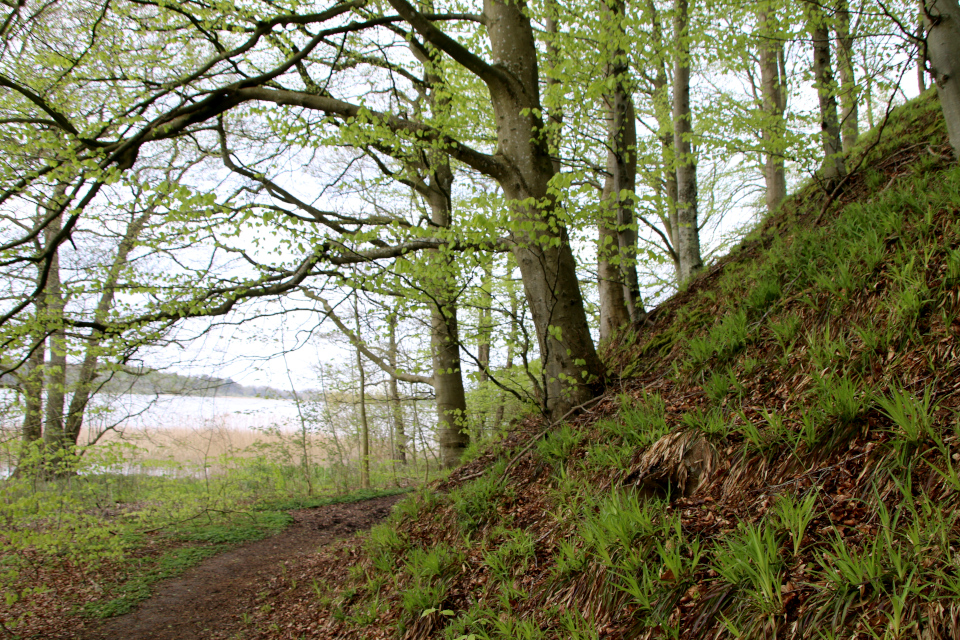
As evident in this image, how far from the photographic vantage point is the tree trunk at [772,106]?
5.34m

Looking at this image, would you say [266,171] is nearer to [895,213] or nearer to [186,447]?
[186,447]

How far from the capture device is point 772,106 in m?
7.20

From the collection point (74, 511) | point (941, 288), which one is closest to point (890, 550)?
point (941, 288)

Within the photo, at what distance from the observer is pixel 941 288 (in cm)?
278

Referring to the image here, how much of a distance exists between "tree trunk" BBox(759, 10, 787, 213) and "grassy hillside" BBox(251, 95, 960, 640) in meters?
0.89

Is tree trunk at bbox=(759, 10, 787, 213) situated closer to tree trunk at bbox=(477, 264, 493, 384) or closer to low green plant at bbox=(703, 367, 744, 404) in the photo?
low green plant at bbox=(703, 367, 744, 404)

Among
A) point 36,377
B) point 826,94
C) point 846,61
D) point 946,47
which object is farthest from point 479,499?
point 846,61

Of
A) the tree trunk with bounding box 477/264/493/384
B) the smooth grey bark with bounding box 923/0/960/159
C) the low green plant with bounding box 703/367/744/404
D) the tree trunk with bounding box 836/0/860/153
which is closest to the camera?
the low green plant with bounding box 703/367/744/404

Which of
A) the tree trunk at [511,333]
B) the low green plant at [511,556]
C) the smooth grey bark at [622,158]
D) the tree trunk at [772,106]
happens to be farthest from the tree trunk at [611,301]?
the low green plant at [511,556]

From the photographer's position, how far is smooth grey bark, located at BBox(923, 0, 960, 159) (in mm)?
3578

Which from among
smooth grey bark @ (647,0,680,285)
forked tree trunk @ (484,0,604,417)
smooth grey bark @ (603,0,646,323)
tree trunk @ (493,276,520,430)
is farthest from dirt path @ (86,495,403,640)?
smooth grey bark @ (647,0,680,285)

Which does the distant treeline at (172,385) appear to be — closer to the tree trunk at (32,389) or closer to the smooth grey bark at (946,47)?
the tree trunk at (32,389)

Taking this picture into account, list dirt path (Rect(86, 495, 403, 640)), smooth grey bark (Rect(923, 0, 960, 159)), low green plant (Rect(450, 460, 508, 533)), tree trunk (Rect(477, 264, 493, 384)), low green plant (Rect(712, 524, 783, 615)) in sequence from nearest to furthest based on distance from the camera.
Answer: low green plant (Rect(712, 524, 783, 615)) < smooth grey bark (Rect(923, 0, 960, 159)) < low green plant (Rect(450, 460, 508, 533)) < dirt path (Rect(86, 495, 403, 640)) < tree trunk (Rect(477, 264, 493, 384))

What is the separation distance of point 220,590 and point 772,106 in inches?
383
